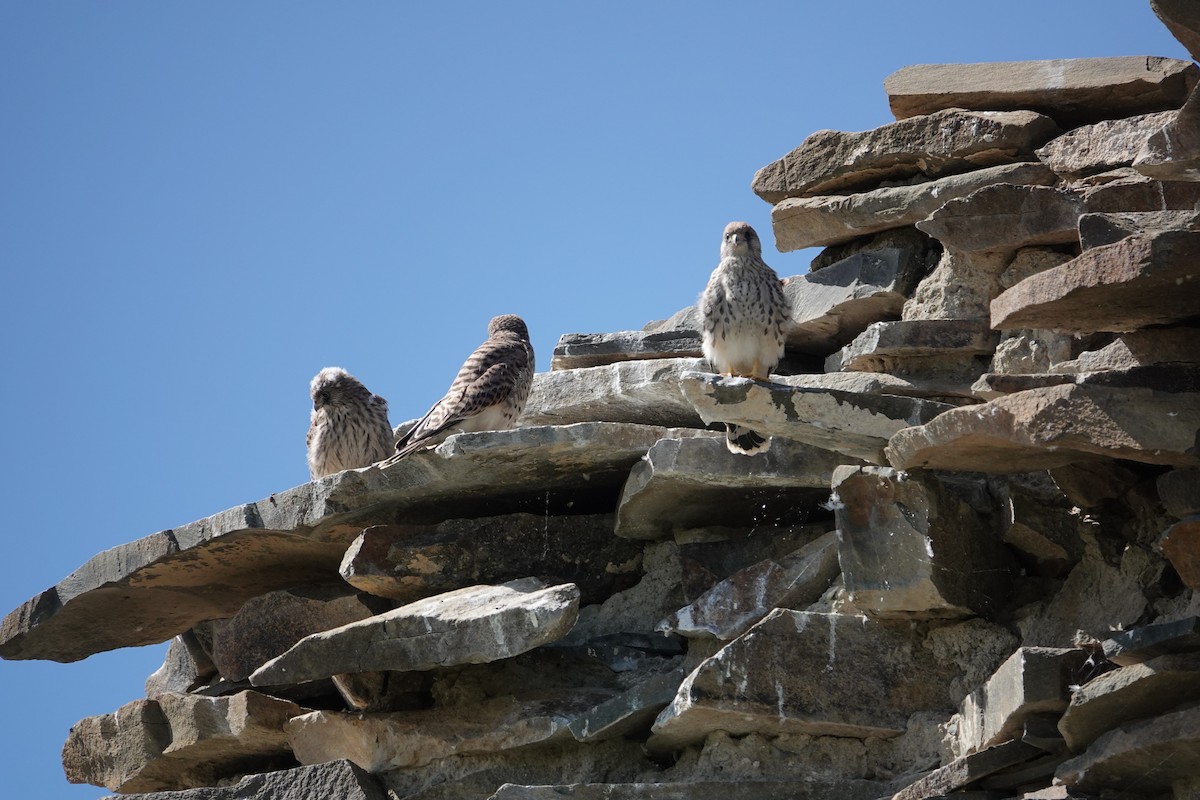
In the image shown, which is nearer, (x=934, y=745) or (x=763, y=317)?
(x=934, y=745)

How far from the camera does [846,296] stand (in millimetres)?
7180

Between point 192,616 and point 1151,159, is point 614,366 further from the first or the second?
point 1151,159

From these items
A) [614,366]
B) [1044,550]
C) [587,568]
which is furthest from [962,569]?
[614,366]

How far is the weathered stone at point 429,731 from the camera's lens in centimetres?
648

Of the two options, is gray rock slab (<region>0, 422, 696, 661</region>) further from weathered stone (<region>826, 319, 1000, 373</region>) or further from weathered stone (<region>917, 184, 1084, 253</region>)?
weathered stone (<region>917, 184, 1084, 253</region>)

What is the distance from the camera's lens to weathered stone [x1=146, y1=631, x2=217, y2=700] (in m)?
8.52

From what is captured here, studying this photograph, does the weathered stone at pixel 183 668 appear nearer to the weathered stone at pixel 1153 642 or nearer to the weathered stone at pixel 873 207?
the weathered stone at pixel 873 207

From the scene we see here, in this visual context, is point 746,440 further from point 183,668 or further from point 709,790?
point 183,668

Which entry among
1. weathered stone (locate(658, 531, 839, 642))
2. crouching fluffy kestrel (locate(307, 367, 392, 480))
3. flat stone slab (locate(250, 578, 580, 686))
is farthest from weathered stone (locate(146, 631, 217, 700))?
weathered stone (locate(658, 531, 839, 642))

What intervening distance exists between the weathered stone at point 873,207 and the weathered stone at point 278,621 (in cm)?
284

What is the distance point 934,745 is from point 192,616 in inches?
185

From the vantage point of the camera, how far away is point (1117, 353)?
551 centimetres

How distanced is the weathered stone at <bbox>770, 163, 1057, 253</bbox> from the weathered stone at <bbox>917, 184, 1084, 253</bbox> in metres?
0.40

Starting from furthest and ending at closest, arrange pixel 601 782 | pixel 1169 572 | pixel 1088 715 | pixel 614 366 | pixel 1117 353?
pixel 614 366 < pixel 601 782 < pixel 1117 353 < pixel 1169 572 < pixel 1088 715
